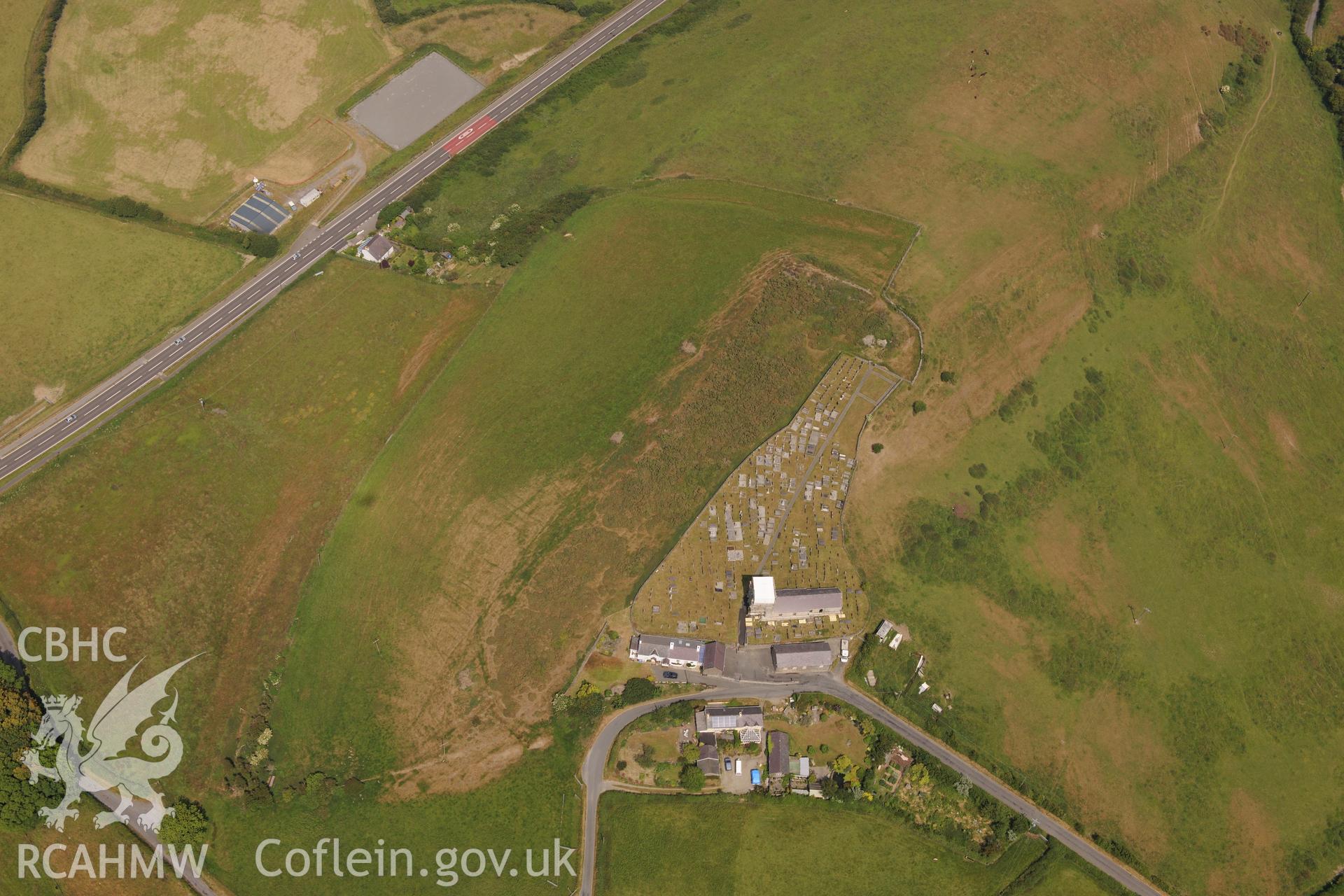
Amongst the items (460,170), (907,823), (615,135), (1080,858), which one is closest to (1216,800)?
(1080,858)

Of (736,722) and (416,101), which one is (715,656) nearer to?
(736,722)

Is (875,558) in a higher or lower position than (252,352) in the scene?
lower

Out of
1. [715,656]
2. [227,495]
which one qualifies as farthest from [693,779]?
[227,495]

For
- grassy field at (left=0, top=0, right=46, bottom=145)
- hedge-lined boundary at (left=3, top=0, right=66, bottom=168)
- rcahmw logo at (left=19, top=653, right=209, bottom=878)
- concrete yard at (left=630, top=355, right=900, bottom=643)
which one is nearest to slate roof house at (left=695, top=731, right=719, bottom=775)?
concrete yard at (left=630, top=355, right=900, bottom=643)

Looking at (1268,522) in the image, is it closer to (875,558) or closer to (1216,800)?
(1216,800)

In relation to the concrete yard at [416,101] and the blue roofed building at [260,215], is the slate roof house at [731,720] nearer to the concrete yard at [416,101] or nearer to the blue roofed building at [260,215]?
the blue roofed building at [260,215]

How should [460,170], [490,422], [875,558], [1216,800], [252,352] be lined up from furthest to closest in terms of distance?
[460,170], [252,352], [490,422], [875,558], [1216,800]
